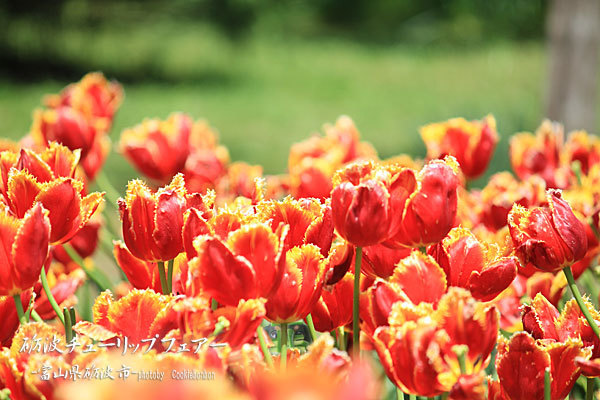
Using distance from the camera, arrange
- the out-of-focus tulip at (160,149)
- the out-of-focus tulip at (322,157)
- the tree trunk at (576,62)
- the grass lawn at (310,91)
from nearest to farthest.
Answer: the out-of-focus tulip at (322,157)
the out-of-focus tulip at (160,149)
the tree trunk at (576,62)
the grass lawn at (310,91)

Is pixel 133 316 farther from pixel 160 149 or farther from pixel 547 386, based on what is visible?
pixel 160 149

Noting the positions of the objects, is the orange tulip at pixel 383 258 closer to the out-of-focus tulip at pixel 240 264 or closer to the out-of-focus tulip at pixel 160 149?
the out-of-focus tulip at pixel 240 264

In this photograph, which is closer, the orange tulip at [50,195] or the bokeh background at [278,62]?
the orange tulip at [50,195]

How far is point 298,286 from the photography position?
747 millimetres

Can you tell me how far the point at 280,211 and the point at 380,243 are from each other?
0.09m

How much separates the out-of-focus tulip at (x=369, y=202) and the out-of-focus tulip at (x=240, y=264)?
0.23 ft

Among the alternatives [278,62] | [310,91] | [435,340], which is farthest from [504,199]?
[278,62]

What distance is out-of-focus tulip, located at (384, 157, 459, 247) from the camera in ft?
2.62

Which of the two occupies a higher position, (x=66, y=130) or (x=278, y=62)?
(x=66, y=130)

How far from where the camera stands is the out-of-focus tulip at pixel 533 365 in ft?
2.43

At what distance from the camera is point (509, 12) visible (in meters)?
13.2

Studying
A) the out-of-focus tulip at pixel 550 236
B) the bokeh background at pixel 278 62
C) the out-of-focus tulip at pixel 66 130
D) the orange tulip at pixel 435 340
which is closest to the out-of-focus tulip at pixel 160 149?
the out-of-focus tulip at pixel 66 130

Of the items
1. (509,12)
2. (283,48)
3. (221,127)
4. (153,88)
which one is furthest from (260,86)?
(509,12)

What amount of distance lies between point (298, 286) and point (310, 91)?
395 inches
